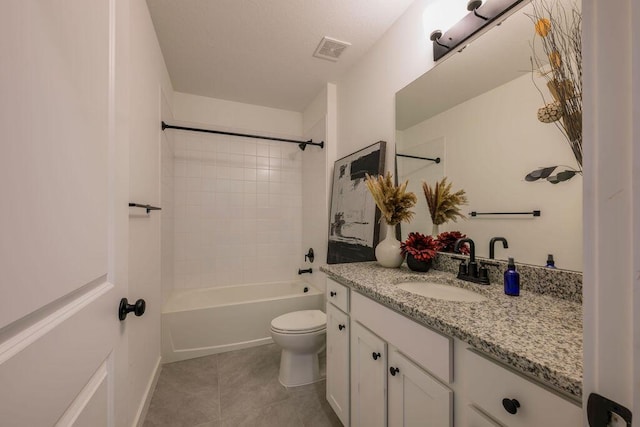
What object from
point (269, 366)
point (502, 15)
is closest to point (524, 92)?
point (502, 15)

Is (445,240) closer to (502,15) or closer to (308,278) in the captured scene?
(502,15)

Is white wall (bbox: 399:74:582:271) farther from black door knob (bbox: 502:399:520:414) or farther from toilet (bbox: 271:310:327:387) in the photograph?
toilet (bbox: 271:310:327:387)

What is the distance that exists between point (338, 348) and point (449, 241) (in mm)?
810

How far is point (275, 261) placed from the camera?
3074 mm

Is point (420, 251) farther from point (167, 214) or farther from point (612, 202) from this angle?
point (167, 214)

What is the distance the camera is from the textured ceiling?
158 centimetres

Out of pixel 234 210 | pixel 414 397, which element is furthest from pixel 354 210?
pixel 234 210

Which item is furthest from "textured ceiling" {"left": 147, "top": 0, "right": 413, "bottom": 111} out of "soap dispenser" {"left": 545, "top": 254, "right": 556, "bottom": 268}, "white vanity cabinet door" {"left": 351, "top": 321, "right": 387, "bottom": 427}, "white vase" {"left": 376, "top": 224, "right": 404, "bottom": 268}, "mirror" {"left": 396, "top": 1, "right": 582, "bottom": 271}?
"white vanity cabinet door" {"left": 351, "top": 321, "right": 387, "bottom": 427}

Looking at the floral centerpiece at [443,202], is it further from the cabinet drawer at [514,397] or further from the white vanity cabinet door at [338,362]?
the cabinet drawer at [514,397]

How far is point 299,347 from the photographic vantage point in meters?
1.77

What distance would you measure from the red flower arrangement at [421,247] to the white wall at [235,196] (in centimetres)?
188

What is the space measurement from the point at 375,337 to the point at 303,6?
74.7 inches

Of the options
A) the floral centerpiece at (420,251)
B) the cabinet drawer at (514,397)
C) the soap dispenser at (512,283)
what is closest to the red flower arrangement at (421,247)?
the floral centerpiece at (420,251)

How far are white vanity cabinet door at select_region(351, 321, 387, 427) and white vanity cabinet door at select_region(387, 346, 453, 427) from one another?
4cm
